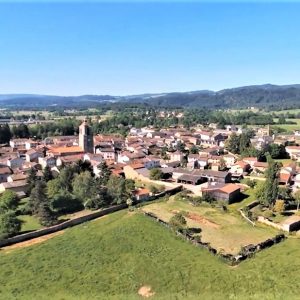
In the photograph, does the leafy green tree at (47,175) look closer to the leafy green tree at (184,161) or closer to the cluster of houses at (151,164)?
the cluster of houses at (151,164)

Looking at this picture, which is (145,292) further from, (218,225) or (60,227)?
(60,227)

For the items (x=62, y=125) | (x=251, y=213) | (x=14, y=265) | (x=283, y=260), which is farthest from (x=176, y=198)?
(x=62, y=125)

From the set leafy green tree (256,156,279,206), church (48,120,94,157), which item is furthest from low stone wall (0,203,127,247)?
church (48,120,94,157)

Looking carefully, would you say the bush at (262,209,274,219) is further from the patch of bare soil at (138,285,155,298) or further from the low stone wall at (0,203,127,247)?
the patch of bare soil at (138,285,155,298)

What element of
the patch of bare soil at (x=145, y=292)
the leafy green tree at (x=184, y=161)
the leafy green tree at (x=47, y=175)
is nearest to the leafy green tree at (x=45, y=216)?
the leafy green tree at (x=47, y=175)

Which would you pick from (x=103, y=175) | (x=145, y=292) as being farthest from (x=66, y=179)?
(x=145, y=292)
